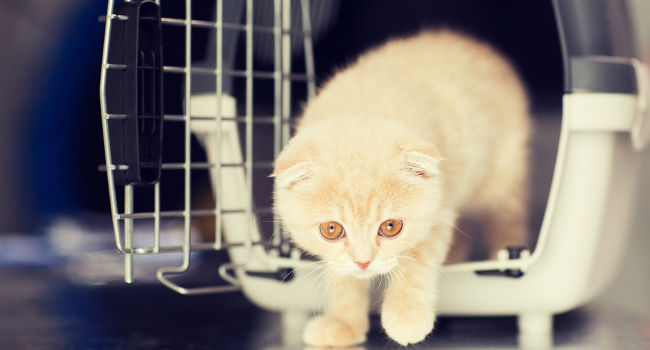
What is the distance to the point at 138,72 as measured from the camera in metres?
1.36

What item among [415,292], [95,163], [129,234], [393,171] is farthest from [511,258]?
[95,163]

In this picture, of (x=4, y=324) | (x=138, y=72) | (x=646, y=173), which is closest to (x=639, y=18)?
(x=646, y=173)

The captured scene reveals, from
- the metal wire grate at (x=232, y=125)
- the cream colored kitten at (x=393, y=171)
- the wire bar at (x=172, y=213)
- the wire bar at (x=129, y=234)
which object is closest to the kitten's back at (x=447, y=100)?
the cream colored kitten at (x=393, y=171)

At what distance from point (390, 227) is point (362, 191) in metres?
0.09

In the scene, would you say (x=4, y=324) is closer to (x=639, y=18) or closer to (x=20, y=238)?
(x=20, y=238)

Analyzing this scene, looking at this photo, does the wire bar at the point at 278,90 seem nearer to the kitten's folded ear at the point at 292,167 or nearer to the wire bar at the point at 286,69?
the wire bar at the point at 286,69

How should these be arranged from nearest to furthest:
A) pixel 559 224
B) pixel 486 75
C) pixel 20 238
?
pixel 559 224 < pixel 486 75 < pixel 20 238

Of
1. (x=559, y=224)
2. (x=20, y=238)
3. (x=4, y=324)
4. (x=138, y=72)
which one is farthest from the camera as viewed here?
(x=20, y=238)

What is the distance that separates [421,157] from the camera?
128cm

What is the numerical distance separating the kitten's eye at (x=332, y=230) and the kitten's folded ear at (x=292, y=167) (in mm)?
92

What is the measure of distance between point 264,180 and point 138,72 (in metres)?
0.62

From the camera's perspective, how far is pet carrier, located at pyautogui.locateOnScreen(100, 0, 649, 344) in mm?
1365

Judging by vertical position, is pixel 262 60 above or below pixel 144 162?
above

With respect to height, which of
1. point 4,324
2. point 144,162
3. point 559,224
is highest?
point 144,162
